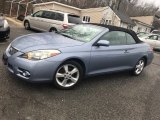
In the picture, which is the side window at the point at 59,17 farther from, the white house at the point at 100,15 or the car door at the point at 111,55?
the white house at the point at 100,15

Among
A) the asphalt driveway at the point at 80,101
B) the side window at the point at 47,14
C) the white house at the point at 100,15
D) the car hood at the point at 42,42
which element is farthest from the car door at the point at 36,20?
the white house at the point at 100,15

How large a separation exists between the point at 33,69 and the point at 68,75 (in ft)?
2.79

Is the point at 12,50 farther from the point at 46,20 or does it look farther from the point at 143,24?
the point at 143,24

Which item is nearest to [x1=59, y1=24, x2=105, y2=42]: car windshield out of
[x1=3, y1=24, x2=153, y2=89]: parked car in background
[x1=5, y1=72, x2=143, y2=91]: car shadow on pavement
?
[x1=3, y1=24, x2=153, y2=89]: parked car in background

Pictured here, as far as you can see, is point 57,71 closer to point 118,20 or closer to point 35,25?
point 35,25

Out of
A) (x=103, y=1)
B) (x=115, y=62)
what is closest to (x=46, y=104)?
(x=115, y=62)

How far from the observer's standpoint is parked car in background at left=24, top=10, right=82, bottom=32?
13.9 meters

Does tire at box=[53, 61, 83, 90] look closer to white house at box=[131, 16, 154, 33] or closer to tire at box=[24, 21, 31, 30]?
tire at box=[24, 21, 31, 30]

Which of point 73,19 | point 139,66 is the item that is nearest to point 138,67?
point 139,66

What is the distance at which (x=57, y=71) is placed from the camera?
512 centimetres

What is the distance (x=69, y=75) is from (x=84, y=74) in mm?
Answer: 450

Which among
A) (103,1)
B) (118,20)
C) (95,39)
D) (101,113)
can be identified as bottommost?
(101,113)

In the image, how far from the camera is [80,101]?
5.08 meters

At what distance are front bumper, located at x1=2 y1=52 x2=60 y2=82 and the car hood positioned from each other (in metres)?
0.28
